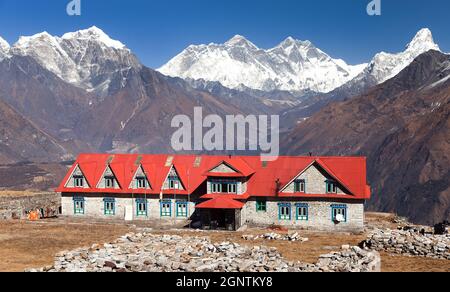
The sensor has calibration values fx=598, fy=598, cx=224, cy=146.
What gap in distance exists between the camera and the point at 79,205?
235ft

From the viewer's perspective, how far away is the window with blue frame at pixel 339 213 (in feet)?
209

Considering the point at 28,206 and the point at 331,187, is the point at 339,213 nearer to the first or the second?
the point at 331,187

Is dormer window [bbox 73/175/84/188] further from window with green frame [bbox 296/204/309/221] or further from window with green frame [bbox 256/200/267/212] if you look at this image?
window with green frame [bbox 296/204/309/221]

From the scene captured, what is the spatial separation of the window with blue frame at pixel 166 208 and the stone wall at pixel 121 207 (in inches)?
14.1

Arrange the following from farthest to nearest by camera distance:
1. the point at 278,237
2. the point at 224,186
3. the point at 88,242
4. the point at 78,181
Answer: the point at 78,181 < the point at 224,186 < the point at 278,237 < the point at 88,242

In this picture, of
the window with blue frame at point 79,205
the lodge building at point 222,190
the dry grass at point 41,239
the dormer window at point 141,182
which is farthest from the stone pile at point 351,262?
the window with blue frame at point 79,205

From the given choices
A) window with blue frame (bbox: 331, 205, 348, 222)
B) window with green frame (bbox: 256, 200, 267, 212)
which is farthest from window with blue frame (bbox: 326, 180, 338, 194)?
window with green frame (bbox: 256, 200, 267, 212)

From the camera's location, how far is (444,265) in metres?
42.4

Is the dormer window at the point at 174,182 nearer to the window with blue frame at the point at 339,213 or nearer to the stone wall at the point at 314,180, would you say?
the stone wall at the point at 314,180

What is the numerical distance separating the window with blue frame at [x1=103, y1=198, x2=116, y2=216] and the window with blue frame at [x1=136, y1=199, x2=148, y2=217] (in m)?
2.93

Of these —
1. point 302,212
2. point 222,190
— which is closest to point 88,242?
point 222,190

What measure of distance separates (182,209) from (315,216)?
15.3 metres
